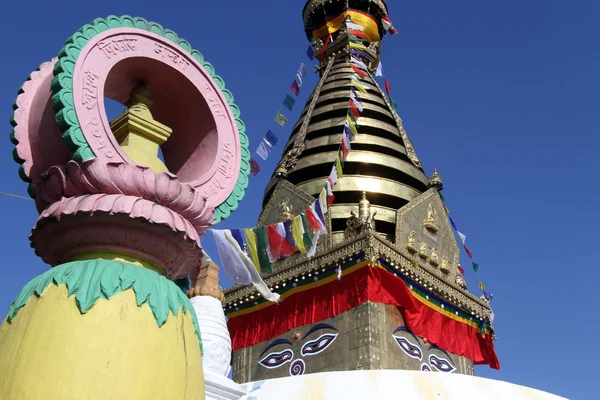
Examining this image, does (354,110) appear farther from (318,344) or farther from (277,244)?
(277,244)

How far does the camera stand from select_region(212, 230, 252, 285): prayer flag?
24.3ft

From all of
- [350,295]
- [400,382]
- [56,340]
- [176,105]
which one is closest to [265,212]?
[350,295]

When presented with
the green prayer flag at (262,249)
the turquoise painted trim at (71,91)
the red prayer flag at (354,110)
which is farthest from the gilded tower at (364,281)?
the turquoise painted trim at (71,91)

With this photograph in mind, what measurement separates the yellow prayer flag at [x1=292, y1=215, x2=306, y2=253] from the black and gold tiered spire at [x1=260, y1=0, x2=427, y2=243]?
12.5 ft

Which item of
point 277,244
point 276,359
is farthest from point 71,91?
point 276,359

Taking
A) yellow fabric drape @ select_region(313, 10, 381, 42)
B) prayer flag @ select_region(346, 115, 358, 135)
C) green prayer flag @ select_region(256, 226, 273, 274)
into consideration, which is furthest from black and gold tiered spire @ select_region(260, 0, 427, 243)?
green prayer flag @ select_region(256, 226, 273, 274)

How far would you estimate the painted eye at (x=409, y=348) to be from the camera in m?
15.5

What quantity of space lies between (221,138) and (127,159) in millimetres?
833

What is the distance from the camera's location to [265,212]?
63.1 ft

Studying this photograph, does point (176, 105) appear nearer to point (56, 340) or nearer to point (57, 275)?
point (57, 275)

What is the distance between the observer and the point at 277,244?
1330 centimetres

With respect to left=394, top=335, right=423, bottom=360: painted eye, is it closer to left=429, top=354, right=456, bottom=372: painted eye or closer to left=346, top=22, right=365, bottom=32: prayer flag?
left=429, top=354, right=456, bottom=372: painted eye

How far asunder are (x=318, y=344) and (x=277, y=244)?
355cm

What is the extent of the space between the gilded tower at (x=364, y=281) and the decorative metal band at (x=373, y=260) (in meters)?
0.03
